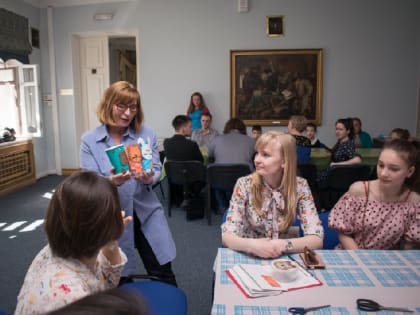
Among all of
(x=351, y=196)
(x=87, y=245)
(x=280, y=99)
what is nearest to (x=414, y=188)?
(x=351, y=196)

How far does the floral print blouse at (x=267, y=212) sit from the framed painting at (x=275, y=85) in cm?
504

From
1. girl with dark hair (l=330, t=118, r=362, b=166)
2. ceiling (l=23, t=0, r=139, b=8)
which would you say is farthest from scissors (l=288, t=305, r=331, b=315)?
ceiling (l=23, t=0, r=139, b=8)

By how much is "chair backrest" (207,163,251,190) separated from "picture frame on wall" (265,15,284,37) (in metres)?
3.59

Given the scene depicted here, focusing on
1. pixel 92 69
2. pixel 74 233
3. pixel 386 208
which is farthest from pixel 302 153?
pixel 92 69

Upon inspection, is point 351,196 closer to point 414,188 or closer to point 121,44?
point 414,188

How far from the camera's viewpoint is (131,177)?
1.86 metres

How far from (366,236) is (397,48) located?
5.80 metres

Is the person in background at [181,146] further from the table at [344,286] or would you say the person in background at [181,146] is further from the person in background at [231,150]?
the table at [344,286]

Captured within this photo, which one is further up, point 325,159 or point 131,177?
point 131,177

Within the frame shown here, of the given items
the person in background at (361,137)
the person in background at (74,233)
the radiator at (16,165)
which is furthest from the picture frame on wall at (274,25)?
the person in background at (74,233)

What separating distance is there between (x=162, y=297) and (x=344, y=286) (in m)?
0.88

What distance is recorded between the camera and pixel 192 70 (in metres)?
6.95

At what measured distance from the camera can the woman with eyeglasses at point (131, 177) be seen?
6.35ft

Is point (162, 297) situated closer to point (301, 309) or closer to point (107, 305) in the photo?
point (301, 309)
